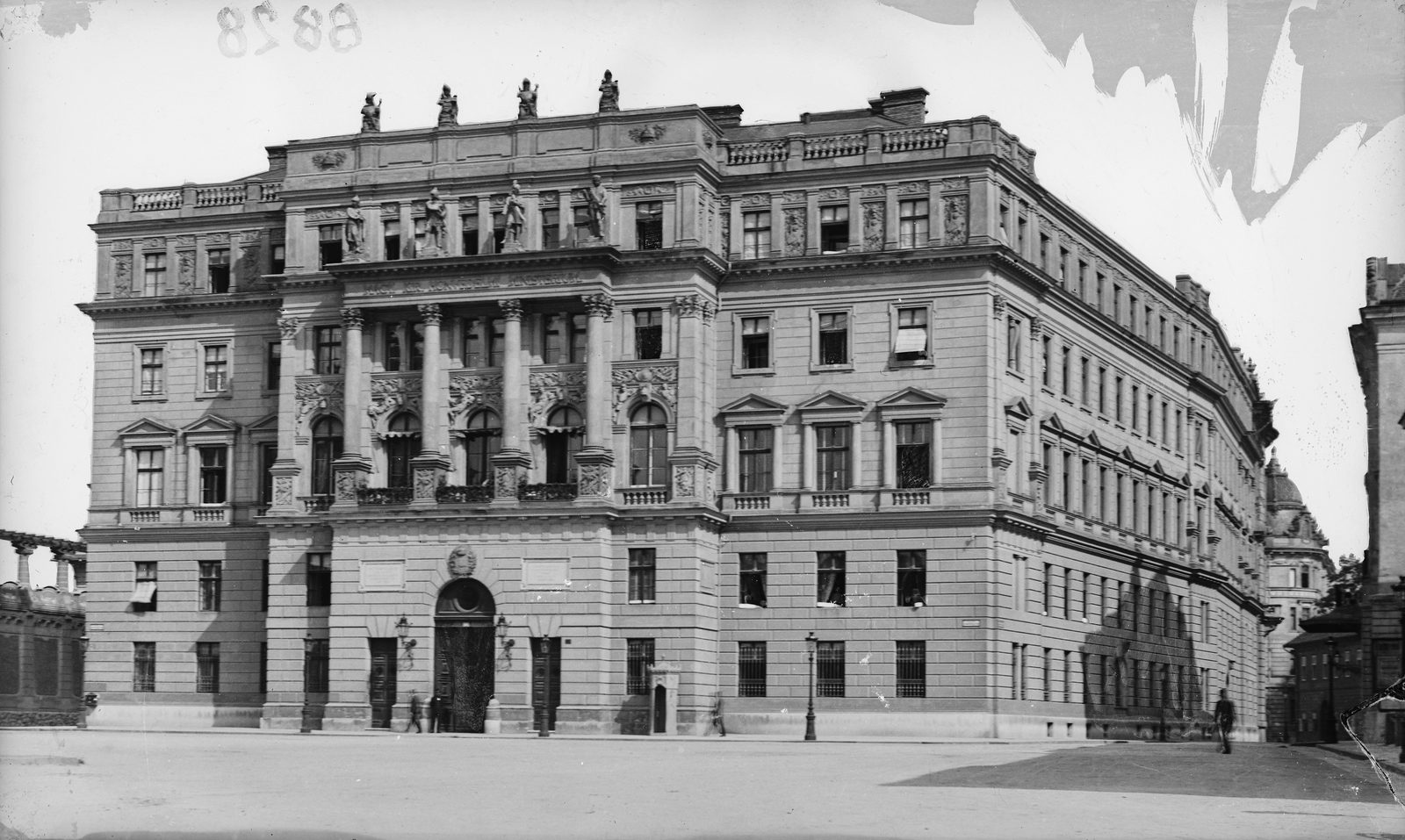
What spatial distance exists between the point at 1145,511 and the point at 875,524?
71.1ft

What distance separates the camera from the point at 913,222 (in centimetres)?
7431

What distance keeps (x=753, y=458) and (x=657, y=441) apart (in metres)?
3.73

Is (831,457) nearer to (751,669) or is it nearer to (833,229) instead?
(751,669)

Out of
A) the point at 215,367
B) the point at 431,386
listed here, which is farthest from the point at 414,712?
the point at 215,367

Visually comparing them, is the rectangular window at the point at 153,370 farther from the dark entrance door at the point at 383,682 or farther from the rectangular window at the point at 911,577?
the rectangular window at the point at 911,577

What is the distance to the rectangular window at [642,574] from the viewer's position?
72875 mm

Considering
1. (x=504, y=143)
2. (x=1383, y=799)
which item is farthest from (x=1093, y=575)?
(x=1383, y=799)

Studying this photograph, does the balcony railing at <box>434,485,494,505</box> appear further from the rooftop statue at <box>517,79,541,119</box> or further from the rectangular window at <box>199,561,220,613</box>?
the rooftop statue at <box>517,79,541,119</box>

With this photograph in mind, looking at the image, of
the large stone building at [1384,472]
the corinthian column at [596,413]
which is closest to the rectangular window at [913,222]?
the corinthian column at [596,413]

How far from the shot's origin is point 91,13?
4466 cm

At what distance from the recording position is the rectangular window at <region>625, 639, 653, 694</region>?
7250cm

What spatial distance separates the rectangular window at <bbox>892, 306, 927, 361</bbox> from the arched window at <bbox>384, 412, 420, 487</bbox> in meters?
17.8

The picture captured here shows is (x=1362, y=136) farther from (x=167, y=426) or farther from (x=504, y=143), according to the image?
(x=167, y=426)

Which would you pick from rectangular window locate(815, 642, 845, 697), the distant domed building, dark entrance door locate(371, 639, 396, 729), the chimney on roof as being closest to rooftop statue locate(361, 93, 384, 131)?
the chimney on roof
